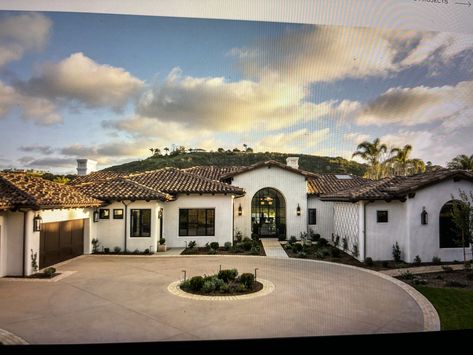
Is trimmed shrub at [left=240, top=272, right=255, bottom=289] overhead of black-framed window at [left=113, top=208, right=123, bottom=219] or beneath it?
beneath

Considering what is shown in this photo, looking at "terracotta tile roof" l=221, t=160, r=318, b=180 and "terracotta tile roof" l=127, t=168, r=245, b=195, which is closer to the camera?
"terracotta tile roof" l=127, t=168, r=245, b=195

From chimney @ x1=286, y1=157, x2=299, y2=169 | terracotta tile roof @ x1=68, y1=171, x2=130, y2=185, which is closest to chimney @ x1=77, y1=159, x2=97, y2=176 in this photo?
terracotta tile roof @ x1=68, y1=171, x2=130, y2=185

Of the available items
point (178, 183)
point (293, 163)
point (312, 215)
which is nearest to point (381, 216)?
point (312, 215)

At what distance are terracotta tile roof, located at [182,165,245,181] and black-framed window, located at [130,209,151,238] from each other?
3150 mm

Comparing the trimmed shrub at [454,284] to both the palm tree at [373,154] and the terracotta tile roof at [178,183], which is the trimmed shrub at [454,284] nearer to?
the palm tree at [373,154]

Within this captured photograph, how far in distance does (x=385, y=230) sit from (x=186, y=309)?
243 inches

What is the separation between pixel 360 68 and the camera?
448 cm

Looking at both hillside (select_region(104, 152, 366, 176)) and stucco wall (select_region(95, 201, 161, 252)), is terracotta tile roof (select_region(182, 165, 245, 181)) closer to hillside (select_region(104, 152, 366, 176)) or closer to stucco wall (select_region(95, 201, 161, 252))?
hillside (select_region(104, 152, 366, 176))

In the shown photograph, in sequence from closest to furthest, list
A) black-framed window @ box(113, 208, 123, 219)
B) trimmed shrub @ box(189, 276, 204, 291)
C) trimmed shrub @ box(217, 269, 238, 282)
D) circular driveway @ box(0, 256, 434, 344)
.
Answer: circular driveway @ box(0, 256, 434, 344)
trimmed shrub @ box(189, 276, 204, 291)
trimmed shrub @ box(217, 269, 238, 282)
black-framed window @ box(113, 208, 123, 219)

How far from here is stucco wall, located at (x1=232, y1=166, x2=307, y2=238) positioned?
11.8 meters

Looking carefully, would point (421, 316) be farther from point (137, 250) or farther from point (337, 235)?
point (137, 250)

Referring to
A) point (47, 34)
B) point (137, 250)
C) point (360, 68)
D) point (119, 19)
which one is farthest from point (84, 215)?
point (360, 68)

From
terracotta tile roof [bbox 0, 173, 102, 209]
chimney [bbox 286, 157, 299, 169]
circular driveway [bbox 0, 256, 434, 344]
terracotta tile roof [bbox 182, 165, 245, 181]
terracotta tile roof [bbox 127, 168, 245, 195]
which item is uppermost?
chimney [bbox 286, 157, 299, 169]

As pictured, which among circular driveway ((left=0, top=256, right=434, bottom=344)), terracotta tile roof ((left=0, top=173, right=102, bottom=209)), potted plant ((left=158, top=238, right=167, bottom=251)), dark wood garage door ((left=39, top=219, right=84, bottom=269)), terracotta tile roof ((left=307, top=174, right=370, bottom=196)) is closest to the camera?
circular driveway ((left=0, top=256, right=434, bottom=344))
